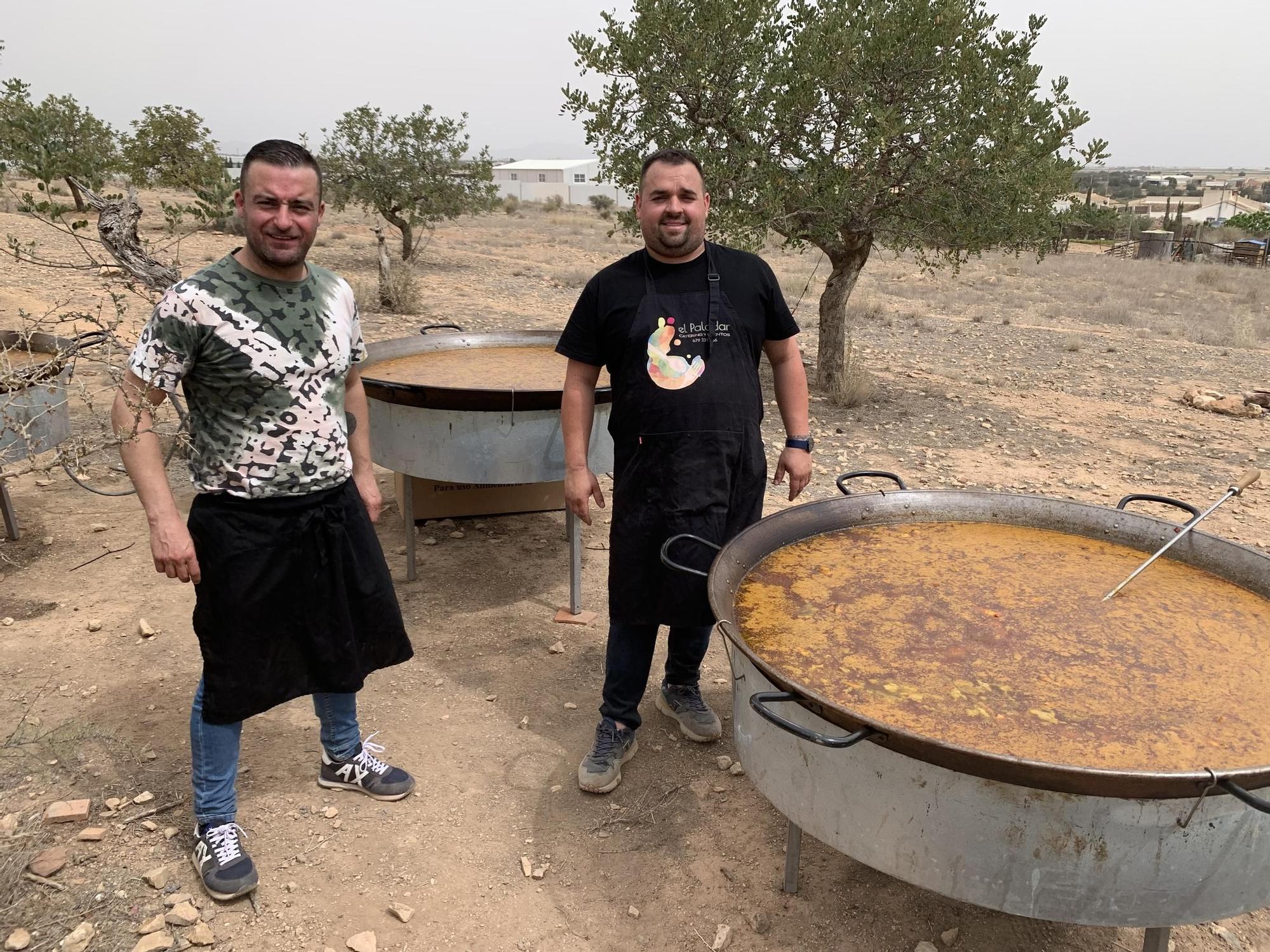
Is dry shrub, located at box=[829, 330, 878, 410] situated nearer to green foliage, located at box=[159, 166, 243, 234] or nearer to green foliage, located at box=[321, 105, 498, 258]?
green foliage, located at box=[159, 166, 243, 234]

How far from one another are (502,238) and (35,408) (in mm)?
22641

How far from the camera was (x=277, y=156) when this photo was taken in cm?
200

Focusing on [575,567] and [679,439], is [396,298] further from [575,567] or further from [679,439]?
[679,439]

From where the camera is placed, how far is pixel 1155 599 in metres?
2.23

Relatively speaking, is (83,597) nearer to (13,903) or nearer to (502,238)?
(13,903)

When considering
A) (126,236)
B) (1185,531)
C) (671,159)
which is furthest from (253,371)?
(126,236)

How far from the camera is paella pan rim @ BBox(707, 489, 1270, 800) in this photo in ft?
4.55

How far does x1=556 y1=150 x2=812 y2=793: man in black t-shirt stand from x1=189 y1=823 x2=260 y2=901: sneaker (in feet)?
3.17

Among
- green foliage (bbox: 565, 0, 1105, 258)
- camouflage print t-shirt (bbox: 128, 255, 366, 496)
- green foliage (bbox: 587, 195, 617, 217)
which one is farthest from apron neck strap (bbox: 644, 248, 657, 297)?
green foliage (bbox: 587, 195, 617, 217)

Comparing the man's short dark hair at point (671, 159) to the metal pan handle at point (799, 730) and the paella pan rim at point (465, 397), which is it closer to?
the paella pan rim at point (465, 397)

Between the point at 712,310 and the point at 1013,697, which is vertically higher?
the point at 712,310

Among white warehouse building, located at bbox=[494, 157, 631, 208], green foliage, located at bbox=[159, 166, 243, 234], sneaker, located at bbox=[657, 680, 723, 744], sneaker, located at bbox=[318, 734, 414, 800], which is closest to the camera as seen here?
sneaker, located at bbox=[318, 734, 414, 800]

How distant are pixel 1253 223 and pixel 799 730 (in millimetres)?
47513

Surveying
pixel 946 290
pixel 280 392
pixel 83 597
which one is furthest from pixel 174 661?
pixel 946 290
